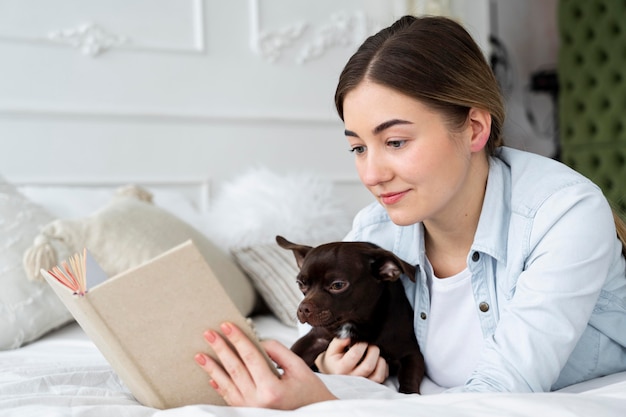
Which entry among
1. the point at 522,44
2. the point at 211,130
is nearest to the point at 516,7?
the point at 522,44

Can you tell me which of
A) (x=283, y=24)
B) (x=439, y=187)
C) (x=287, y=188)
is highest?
(x=283, y=24)

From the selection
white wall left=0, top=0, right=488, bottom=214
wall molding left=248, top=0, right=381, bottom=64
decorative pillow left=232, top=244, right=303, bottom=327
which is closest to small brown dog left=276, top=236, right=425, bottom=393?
decorative pillow left=232, top=244, right=303, bottom=327

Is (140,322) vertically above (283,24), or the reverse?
(283,24)

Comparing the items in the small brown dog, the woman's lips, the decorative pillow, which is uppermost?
the woman's lips

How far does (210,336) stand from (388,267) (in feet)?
1.53

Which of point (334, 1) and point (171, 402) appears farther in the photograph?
point (334, 1)

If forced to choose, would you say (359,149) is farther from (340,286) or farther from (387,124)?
(340,286)

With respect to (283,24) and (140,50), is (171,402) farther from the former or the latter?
(283,24)

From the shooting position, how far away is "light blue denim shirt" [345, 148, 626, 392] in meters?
1.07

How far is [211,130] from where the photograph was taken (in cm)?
295

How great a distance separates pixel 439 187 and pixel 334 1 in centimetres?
226

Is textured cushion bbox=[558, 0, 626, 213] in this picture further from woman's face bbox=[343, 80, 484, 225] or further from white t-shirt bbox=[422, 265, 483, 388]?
woman's face bbox=[343, 80, 484, 225]

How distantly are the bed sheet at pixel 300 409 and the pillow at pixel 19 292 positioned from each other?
216mm

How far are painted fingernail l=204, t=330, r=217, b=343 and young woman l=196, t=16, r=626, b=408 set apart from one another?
0.08 metres
